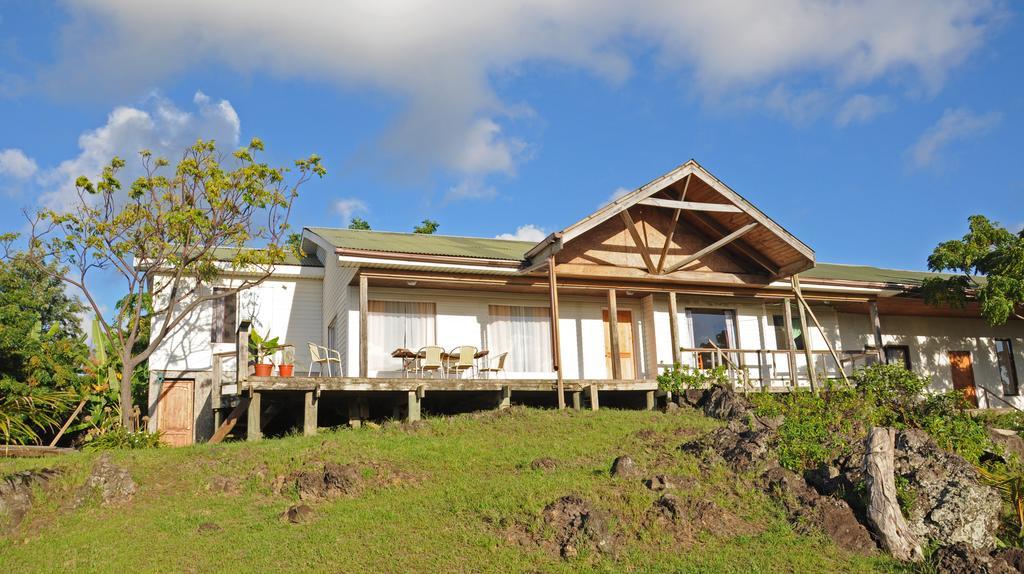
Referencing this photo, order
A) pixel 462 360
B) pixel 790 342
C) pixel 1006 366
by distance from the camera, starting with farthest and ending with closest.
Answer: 1. pixel 1006 366
2. pixel 790 342
3. pixel 462 360

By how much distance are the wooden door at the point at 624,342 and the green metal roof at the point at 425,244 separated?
287 cm

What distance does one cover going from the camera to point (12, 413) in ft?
56.8

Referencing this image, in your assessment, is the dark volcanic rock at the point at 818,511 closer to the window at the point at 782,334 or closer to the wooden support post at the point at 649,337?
the wooden support post at the point at 649,337

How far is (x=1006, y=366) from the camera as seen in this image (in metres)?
25.1

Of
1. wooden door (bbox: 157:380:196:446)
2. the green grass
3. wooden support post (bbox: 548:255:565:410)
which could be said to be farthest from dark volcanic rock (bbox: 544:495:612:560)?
wooden door (bbox: 157:380:196:446)

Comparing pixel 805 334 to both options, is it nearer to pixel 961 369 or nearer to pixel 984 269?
pixel 984 269

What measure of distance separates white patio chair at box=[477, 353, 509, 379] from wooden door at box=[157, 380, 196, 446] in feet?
21.6

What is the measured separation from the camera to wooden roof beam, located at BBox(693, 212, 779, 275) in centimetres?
2053

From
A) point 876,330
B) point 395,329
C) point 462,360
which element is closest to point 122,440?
point 395,329

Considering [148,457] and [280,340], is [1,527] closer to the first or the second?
[148,457]

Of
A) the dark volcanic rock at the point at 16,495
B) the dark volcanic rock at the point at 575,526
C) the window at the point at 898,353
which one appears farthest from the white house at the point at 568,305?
the dark volcanic rock at the point at 575,526

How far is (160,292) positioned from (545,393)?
896cm

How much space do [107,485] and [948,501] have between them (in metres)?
11.0

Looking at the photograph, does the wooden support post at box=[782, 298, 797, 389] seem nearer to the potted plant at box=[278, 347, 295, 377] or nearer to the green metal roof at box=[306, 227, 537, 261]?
the green metal roof at box=[306, 227, 537, 261]
